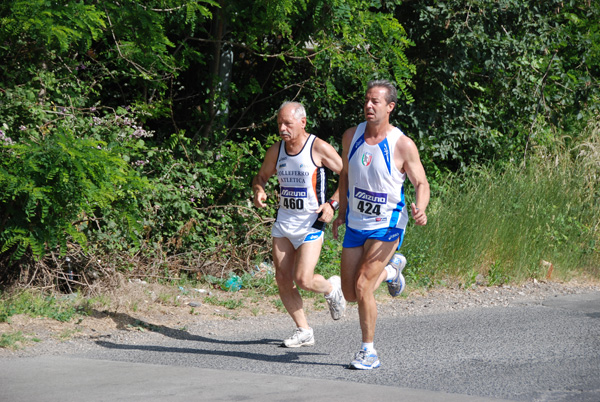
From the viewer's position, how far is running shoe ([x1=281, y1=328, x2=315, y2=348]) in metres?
6.64

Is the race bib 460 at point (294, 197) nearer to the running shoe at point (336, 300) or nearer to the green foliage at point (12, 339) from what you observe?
the running shoe at point (336, 300)

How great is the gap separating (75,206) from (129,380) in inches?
90.9

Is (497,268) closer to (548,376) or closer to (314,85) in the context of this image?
(314,85)

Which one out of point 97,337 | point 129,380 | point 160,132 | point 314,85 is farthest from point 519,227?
→ point 129,380

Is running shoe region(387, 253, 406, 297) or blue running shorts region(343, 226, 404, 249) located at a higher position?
blue running shorts region(343, 226, 404, 249)

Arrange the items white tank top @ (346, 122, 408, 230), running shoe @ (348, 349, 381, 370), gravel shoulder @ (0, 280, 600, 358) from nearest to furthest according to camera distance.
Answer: running shoe @ (348, 349, 381, 370)
white tank top @ (346, 122, 408, 230)
gravel shoulder @ (0, 280, 600, 358)

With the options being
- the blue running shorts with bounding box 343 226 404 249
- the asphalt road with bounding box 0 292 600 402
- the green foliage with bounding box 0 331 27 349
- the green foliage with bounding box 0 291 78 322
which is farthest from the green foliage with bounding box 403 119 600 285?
the green foliage with bounding box 0 331 27 349

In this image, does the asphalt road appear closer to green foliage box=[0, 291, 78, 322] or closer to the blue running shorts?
green foliage box=[0, 291, 78, 322]

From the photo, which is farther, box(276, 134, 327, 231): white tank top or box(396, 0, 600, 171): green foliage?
box(396, 0, 600, 171): green foliage

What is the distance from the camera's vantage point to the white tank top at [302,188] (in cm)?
646

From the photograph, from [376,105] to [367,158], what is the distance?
416 millimetres

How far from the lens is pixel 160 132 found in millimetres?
10656

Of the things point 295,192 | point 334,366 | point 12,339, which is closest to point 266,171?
point 295,192

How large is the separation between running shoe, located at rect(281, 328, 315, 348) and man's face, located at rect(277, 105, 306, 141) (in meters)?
1.71
